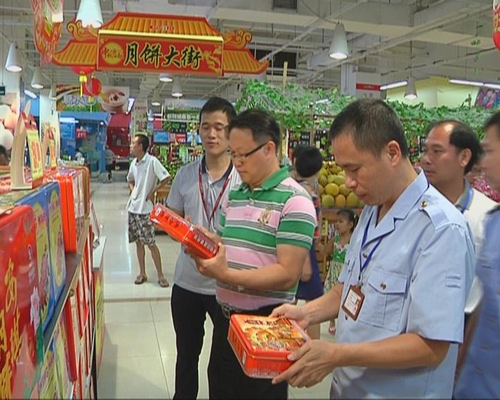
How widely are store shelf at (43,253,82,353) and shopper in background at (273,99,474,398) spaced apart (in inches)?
24.2

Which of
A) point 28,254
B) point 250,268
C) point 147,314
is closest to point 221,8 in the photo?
point 147,314

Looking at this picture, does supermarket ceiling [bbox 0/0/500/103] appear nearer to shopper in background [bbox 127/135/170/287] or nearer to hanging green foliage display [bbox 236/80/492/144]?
hanging green foliage display [bbox 236/80/492/144]

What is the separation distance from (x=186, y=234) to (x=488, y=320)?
43.9 inches

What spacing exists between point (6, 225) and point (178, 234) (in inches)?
35.2

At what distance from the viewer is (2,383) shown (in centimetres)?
93

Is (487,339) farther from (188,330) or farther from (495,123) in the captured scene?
(188,330)

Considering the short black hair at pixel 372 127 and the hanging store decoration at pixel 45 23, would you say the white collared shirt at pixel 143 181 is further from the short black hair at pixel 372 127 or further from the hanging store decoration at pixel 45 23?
the short black hair at pixel 372 127

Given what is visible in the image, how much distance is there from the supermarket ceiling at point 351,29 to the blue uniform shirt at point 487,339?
8.01m

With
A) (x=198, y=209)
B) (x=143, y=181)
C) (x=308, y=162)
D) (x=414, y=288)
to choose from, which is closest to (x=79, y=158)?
(x=143, y=181)

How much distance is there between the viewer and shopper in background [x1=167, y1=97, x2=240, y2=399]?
274 cm

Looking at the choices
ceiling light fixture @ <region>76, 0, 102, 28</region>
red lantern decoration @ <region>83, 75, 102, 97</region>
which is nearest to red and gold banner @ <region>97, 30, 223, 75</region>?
ceiling light fixture @ <region>76, 0, 102, 28</region>

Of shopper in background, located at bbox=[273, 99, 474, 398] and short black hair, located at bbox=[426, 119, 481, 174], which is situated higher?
short black hair, located at bbox=[426, 119, 481, 174]

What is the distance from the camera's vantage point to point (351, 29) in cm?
1035

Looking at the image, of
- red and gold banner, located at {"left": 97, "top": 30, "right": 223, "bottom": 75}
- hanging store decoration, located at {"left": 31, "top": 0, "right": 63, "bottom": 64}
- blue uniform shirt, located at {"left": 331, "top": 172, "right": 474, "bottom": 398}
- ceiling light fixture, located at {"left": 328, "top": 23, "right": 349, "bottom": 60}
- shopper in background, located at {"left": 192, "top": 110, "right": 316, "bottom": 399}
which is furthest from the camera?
ceiling light fixture, located at {"left": 328, "top": 23, "right": 349, "bottom": 60}
